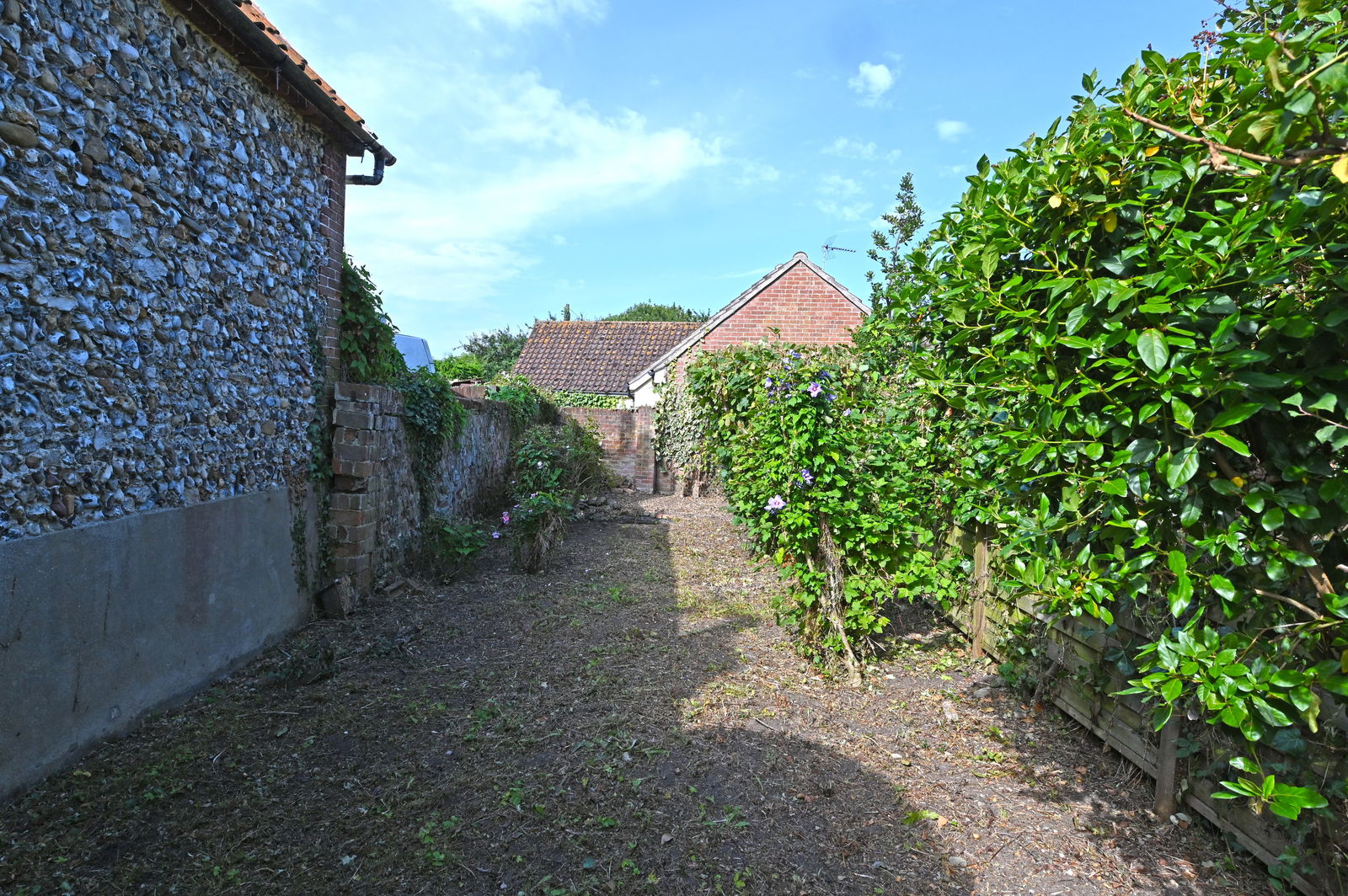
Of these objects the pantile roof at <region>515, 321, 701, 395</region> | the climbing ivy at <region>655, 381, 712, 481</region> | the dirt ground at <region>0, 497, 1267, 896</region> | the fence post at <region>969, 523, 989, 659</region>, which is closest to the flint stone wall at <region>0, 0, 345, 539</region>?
the dirt ground at <region>0, 497, 1267, 896</region>

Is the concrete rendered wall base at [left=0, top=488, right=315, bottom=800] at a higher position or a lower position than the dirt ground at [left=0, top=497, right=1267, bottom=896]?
higher

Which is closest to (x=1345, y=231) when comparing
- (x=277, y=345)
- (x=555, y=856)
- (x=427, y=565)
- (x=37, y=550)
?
(x=555, y=856)

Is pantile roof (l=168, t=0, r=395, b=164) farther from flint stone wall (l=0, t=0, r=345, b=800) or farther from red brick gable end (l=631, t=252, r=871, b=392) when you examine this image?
red brick gable end (l=631, t=252, r=871, b=392)

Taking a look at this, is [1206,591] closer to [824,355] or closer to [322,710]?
[824,355]

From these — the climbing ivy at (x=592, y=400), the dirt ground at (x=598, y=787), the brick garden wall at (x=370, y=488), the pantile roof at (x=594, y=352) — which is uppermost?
the pantile roof at (x=594, y=352)

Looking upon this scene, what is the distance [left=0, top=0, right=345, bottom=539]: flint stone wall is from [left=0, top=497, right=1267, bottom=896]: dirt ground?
1325mm

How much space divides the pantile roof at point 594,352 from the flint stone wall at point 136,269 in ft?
49.2

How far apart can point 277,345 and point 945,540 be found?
5.19 m

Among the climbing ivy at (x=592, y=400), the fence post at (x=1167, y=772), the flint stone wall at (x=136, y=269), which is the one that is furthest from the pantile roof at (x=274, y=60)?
the climbing ivy at (x=592, y=400)

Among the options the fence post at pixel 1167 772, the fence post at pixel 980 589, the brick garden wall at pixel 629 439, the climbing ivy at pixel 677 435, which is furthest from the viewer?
the brick garden wall at pixel 629 439

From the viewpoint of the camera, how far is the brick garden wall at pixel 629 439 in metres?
14.8

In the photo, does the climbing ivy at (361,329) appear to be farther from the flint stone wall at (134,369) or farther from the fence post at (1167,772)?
the fence post at (1167,772)

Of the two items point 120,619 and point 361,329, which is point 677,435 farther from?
point 120,619

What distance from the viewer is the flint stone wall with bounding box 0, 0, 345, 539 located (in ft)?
10.2
